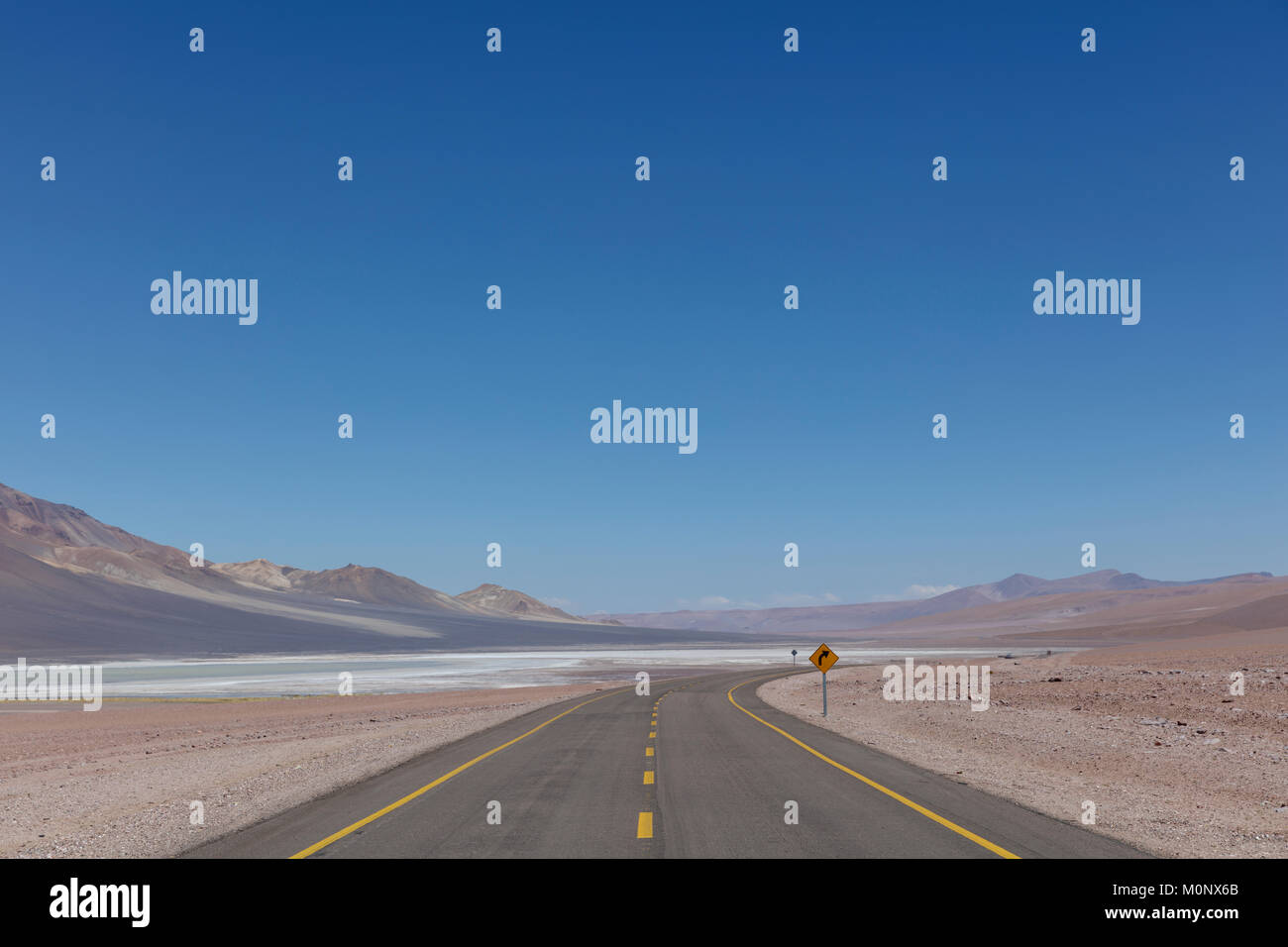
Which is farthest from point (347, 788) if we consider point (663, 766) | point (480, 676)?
point (480, 676)

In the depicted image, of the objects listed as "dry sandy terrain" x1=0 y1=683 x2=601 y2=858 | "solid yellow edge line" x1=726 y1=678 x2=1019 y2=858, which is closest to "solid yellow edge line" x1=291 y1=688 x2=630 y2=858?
"dry sandy terrain" x1=0 y1=683 x2=601 y2=858

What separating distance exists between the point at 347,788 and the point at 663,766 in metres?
5.77

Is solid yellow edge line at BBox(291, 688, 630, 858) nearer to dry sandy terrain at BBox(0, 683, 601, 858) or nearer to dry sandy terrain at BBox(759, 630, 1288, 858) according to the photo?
dry sandy terrain at BBox(0, 683, 601, 858)

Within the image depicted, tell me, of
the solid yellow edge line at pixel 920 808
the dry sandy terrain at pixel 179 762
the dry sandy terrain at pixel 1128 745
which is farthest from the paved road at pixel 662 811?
the dry sandy terrain at pixel 1128 745

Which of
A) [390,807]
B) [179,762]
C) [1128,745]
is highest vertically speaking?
[390,807]

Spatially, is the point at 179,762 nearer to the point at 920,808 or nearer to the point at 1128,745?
the point at 920,808

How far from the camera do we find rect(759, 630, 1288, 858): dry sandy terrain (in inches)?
460

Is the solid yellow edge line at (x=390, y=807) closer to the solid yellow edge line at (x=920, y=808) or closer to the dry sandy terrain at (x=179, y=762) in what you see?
the dry sandy terrain at (x=179, y=762)

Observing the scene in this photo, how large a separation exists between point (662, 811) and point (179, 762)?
613 inches

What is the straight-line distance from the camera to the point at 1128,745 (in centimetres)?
2150

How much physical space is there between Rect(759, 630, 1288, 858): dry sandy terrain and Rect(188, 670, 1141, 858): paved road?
48.0 inches

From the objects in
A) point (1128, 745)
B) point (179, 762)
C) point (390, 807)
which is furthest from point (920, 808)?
point (179, 762)
